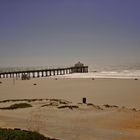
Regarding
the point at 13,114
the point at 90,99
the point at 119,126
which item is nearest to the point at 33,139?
the point at 119,126

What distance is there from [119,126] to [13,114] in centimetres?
655

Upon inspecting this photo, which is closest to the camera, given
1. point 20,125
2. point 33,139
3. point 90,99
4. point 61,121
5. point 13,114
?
point 33,139

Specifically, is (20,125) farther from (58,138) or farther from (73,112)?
(73,112)

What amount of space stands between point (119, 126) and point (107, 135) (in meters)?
2.30

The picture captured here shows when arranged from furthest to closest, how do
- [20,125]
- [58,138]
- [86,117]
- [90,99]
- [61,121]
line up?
[90,99], [86,117], [61,121], [20,125], [58,138]

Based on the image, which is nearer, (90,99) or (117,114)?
(117,114)

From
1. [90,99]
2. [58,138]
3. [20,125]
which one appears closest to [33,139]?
[58,138]

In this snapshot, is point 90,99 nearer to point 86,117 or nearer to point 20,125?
point 86,117

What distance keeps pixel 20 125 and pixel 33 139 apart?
5.18 meters


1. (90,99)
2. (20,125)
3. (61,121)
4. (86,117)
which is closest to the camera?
(20,125)

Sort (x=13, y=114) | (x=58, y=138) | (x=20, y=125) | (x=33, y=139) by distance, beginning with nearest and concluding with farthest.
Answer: (x=33, y=139) → (x=58, y=138) → (x=20, y=125) → (x=13, y=114)

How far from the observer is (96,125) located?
48.9 ft

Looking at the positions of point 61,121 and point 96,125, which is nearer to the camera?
point 96,125

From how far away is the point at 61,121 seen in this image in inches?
626
